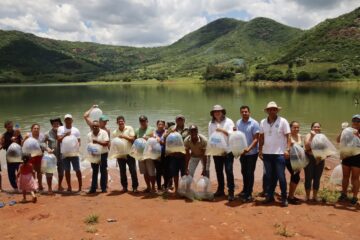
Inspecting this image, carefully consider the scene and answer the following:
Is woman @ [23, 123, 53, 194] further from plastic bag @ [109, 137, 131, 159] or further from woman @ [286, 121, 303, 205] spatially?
woman @ [286, 121, 303, 205]

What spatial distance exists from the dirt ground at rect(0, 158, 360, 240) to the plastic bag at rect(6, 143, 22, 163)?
1.12 metres

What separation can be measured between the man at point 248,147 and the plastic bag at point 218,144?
0.46m

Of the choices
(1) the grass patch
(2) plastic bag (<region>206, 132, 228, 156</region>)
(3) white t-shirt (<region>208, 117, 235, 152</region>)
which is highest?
(3) white t-shirt (<region>208, 117, 235, 152</region>)

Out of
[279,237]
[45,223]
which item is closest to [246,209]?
[279,237]

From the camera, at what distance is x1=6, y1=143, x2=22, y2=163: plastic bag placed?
365 inches

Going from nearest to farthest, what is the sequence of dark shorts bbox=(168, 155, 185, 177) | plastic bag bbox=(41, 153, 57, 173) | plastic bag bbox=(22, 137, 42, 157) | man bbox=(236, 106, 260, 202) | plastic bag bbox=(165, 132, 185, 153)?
man bbox=(236, 106, 260, 202) < plastic bag bbox=(165, 132, 185, 153) < dark shorts bbox=(168, 155, 185, 177) < plastic bag bbox=(22, 137, 42, 157) < plastic bag bbox=(41, 153, 57, 173)

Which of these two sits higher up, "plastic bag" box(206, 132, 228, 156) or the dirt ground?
"plastic bag" box(206, 132, 228, 156)

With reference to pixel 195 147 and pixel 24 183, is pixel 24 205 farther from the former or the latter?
pixel 195 147

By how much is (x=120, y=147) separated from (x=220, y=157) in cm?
250

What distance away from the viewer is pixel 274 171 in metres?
7.96

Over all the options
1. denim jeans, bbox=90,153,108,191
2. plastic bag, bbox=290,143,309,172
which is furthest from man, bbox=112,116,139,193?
plastic bag, bbox=290,143,309,172

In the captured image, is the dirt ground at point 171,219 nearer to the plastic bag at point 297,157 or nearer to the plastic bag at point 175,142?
the plastic bag at point 297,157

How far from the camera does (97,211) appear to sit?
762 cm

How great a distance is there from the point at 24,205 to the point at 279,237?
5.66m
